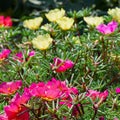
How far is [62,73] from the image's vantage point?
1.90 m

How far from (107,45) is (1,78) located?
443mm

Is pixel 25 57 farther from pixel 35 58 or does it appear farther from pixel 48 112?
pixel 48 112

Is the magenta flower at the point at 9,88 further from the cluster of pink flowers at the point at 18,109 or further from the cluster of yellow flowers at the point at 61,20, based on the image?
the cluster of yellow flowers at the point at 61,20

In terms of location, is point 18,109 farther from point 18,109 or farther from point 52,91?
point 52,91

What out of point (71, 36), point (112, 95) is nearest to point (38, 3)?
point (71, 36)

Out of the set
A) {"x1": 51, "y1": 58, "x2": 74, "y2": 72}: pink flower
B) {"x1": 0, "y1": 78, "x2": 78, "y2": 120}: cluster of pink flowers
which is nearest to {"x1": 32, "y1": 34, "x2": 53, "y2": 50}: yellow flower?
{"x1": 51, "y1": 58, "x2": 74, "y2": 72}: pink flower

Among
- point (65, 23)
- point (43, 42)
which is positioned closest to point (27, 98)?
point (43, 42)

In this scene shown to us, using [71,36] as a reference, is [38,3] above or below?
below

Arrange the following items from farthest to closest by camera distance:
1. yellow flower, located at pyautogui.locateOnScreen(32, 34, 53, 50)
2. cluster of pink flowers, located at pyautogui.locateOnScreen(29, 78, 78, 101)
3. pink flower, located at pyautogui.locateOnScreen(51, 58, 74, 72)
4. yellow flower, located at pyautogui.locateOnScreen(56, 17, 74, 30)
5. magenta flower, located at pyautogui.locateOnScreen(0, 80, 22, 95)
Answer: yellow flower, located at pyautogui.locateOnScreen(56, 17, 74, 30) < yellow flower, located at pyautogui.locateOnScreen(32, 34, 53, 50) < pink flower, located at pyautogui.locateOnScreen(51, 58, 74, 72) < magenta flower, located at pyautogui.locateOnScreen(0, 80, 22, 95) < cluster of pink flowers, located at pyautogui.locateOnScreen(29, 78, 78, 101)

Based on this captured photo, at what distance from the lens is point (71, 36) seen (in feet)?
6.95

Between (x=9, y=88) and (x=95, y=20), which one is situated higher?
(x=95, y=20)

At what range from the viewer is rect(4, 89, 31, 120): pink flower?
1.53 metres

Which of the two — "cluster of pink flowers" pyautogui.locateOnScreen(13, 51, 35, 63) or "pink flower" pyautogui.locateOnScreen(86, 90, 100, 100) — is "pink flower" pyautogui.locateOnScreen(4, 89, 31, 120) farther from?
"cluster of pink flowers" pyautogui.locateOnScreen(13, 51, 35, 63)

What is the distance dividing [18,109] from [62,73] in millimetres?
395
